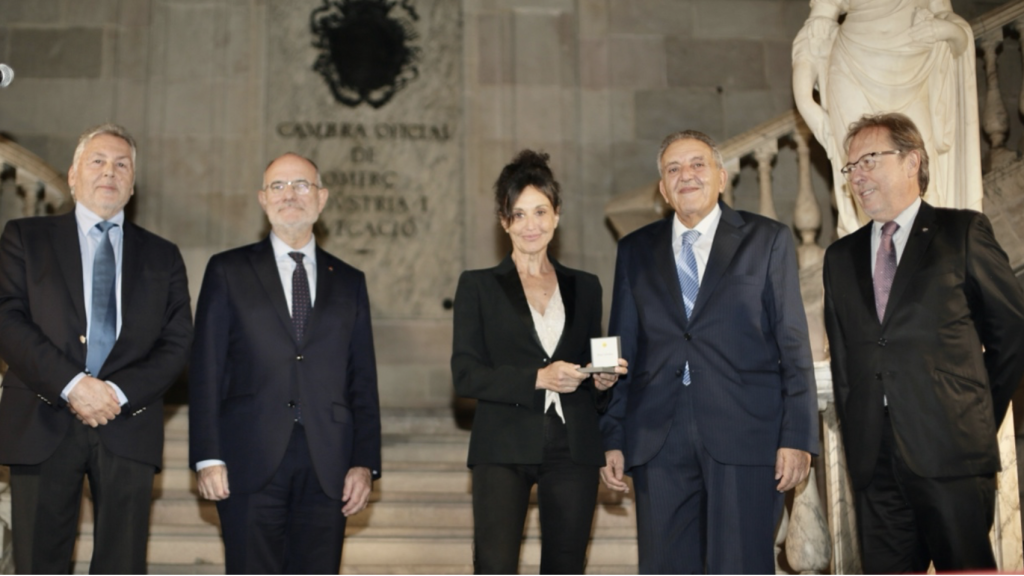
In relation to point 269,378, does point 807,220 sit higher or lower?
higher

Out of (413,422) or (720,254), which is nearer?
(720,254)

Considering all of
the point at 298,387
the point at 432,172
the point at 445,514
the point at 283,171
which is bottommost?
the point at 445,514

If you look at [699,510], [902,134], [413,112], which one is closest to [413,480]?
[699,510]

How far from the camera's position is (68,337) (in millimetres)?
3502

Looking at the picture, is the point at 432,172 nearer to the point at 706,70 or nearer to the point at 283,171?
the point at 706,70

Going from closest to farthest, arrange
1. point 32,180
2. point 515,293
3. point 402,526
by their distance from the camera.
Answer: point 515,293, point 402,526, point 32,180

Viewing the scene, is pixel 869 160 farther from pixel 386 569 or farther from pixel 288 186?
pixel 386 569

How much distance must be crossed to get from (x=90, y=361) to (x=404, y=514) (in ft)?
7.65

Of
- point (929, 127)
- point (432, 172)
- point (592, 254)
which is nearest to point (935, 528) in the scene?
point (929, 127)

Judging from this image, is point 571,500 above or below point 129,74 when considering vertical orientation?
below

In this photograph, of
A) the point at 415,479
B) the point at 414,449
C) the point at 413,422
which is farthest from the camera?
the point at 413,422

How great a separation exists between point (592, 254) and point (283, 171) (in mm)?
4859

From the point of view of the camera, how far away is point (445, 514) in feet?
18.0

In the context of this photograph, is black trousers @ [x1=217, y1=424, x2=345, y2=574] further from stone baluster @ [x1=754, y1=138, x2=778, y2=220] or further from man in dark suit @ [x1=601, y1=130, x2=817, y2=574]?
stone baluster @ [x1=754, y1=138, x2=778, y2=220]
